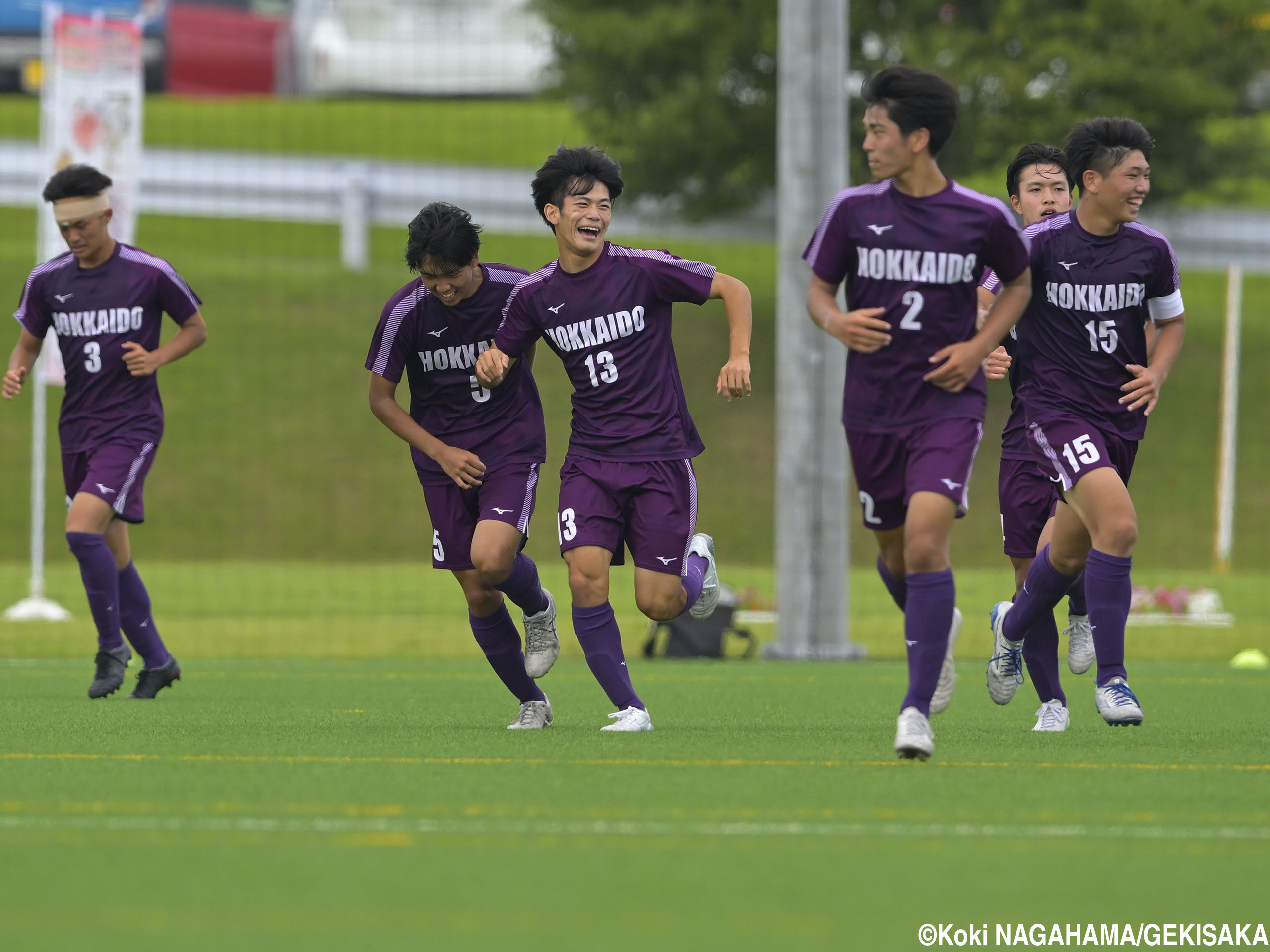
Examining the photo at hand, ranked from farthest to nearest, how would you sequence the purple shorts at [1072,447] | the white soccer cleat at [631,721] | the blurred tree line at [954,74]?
1. the blurred tree line at [954,74]
2. the white soccer cleat at [631,721]
3. the purple shorts at [1072,447]

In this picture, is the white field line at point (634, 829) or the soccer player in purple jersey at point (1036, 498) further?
the soccer player in purple jersey at point (1036, 498)

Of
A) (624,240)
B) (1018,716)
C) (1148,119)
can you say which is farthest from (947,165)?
(1018,716)

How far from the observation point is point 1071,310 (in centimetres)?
663

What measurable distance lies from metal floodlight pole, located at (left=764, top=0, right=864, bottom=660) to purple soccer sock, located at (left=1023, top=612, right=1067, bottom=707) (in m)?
4.96

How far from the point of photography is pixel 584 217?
6.54m

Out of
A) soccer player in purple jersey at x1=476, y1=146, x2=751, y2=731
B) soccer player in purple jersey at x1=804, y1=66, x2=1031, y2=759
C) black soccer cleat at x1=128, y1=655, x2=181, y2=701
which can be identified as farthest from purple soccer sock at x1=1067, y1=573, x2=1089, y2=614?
black soccer cleat at x1=128, y1=655, x2=181, y2=701

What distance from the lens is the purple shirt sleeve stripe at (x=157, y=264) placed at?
8.30m

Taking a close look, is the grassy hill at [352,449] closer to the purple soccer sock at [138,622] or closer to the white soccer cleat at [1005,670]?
the purple soccer sock at [138,622]

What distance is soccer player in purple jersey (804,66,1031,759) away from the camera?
562 centimetres

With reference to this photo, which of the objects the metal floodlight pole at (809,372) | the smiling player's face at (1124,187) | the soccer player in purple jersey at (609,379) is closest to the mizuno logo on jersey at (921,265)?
the soccer player in purple jersey at (609,379)

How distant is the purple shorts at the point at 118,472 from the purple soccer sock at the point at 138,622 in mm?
309

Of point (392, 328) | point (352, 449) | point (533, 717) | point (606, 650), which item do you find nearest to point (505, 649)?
point (533, 717)

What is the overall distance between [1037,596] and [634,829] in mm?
2904

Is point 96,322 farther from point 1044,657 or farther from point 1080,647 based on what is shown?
point 1080,647
